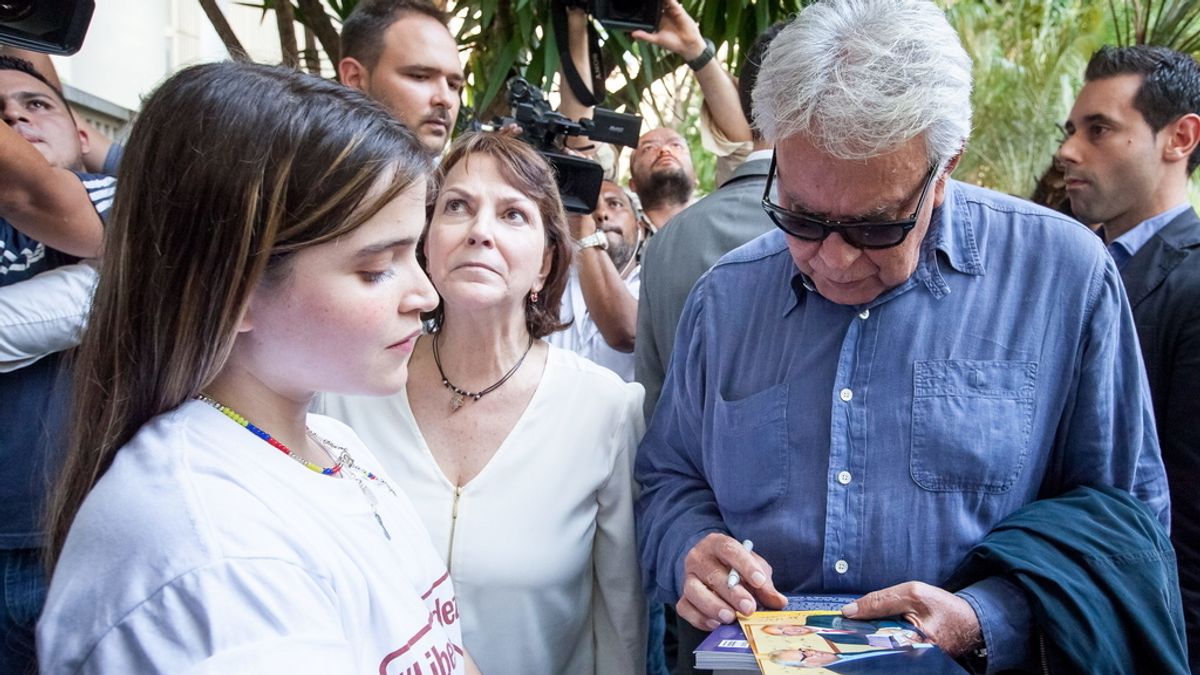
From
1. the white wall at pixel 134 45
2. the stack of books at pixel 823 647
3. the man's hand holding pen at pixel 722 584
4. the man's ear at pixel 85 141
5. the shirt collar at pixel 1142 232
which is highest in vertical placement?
the shirt collar at pixel 1142 232

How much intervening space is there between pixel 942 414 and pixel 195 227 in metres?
1.26

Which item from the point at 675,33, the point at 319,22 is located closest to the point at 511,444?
the point at 675,33

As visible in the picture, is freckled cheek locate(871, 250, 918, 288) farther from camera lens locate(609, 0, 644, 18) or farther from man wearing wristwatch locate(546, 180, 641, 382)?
camera lens locate(609, 0, 644, 18)

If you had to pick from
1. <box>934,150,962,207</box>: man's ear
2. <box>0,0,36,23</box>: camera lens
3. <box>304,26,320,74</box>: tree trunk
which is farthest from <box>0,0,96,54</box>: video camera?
<box>304,26,320,74</box>: tree trunk

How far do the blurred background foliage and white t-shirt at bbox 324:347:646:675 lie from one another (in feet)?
4.28

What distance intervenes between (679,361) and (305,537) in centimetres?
111

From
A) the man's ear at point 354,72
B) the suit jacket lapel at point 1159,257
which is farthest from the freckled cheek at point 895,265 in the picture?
the man's ear at point 354,72

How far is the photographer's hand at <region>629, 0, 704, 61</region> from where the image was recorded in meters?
3.73

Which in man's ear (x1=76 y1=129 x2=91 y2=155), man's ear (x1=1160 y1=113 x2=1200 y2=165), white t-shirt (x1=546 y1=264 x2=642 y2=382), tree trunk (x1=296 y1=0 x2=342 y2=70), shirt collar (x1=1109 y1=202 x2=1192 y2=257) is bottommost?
white t-shirt (x1=546 y1=264 x2=642 y2=382)

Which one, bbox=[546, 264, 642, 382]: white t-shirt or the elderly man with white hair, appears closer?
the elderly man with white hair

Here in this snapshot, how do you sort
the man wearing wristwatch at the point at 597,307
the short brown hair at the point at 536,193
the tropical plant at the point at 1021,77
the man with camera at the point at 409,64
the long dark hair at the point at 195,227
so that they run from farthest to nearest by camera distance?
1. the tropical plant at the point at 1021,77
2. the man wearing wristwatch at the point at 597,307
3. the man with camera at the point at 409,64
4. the short brown hair at the point at 536,193
5. the long dark hair at the point at 195,227

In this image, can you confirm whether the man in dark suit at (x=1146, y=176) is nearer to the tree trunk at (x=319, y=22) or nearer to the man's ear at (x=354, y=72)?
the man's ear at (x=354, y=72)

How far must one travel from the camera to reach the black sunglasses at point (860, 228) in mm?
1844

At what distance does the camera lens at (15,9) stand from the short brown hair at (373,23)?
3.99 ft
